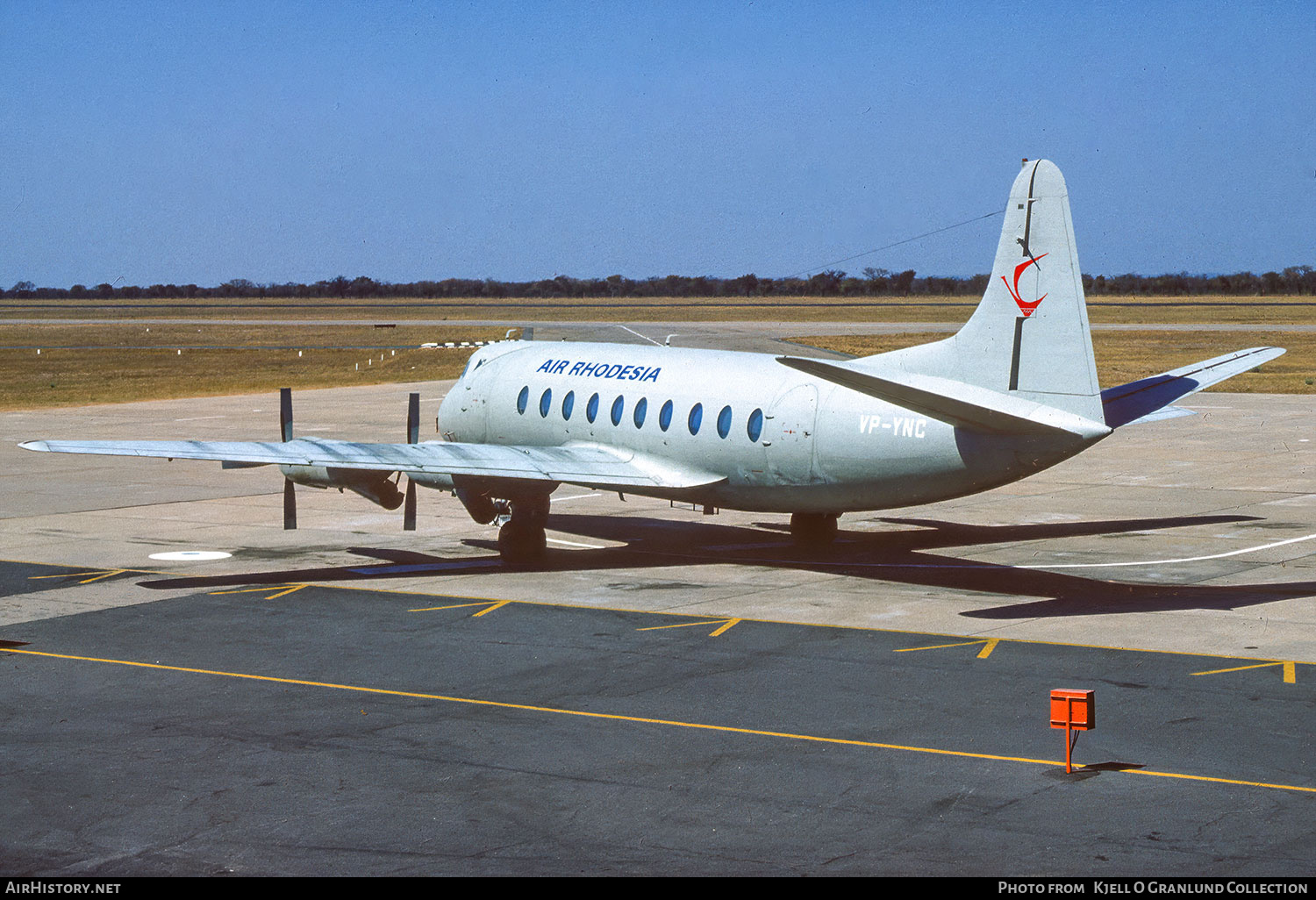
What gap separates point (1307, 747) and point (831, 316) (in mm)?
152010

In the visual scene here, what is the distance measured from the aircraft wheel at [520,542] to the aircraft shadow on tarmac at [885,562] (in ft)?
1.08

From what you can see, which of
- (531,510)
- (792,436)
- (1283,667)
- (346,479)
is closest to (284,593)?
(346,479)

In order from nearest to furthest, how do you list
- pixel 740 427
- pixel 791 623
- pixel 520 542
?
pixel 791 623, pixel 740 427, pixel 520 542

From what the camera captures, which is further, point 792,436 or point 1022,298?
point 792,436

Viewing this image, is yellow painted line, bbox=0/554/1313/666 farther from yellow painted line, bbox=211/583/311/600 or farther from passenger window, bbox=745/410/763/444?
passenger window, bbox=745/410/763/444

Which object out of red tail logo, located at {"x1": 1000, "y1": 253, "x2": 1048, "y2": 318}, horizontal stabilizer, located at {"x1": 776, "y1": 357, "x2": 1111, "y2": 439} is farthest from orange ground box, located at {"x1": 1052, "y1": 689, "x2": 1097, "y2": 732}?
red tail logo, located at {"x1": 1000, "y1": 253, "x2": 1048, "y2": 318}

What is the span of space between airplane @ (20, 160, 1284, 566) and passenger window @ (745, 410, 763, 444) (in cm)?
5

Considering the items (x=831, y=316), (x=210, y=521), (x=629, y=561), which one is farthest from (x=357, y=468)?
(x=831, y=316)

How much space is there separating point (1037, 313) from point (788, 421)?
516 cm

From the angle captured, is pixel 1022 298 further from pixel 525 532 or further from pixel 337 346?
pixel 337 346

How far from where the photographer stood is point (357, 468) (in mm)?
28031

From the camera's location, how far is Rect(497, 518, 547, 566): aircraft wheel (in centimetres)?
2978

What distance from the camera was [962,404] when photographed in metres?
23.8

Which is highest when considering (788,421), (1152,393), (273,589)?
(1152,393)
